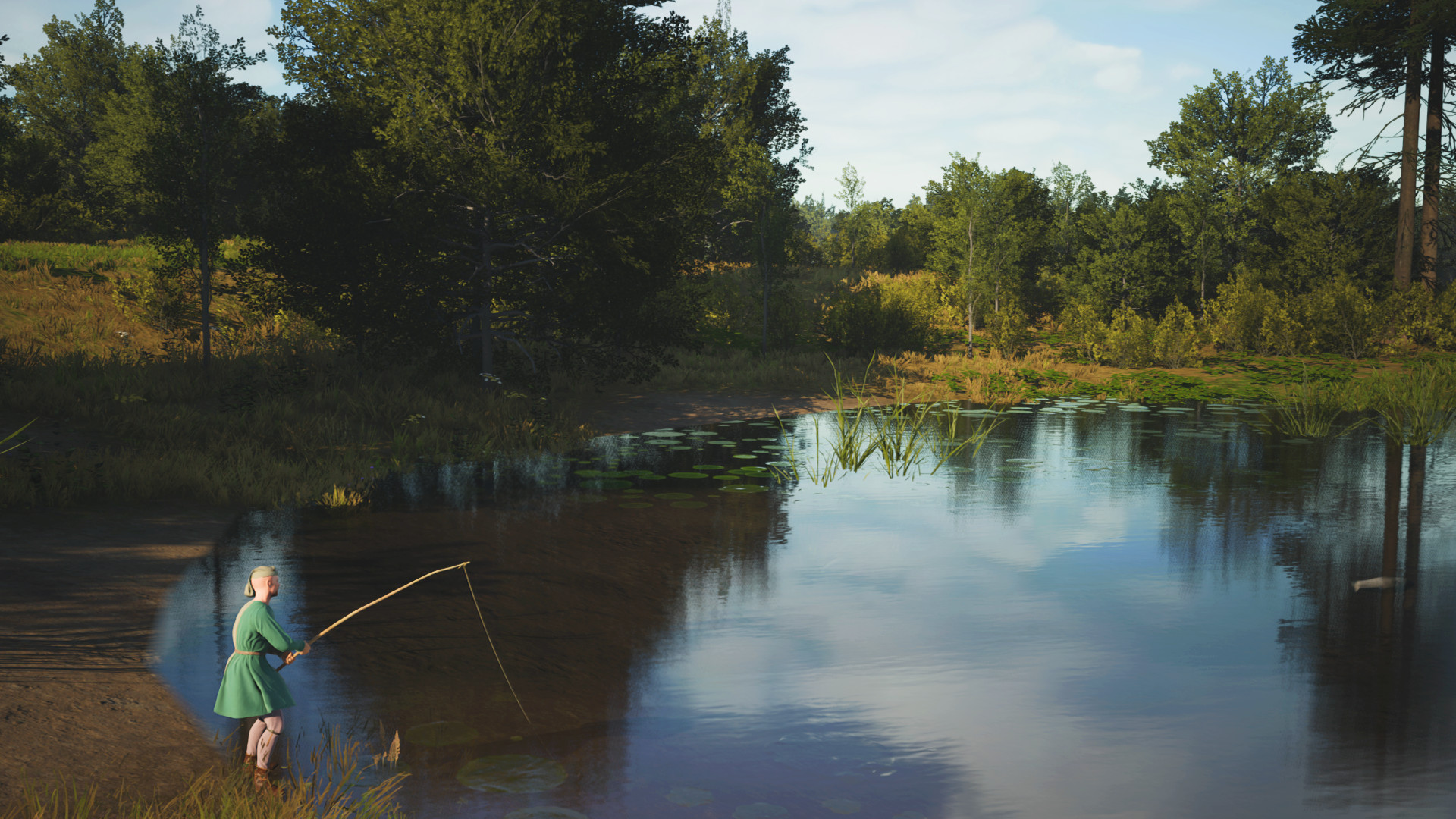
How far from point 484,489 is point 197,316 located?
19.3m

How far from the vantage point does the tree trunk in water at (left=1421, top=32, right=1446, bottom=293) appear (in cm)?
3297

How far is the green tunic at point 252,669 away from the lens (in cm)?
494

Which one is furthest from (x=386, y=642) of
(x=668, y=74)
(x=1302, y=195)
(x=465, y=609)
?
(x=1302, y=195)

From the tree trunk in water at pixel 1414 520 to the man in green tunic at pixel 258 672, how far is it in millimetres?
9429

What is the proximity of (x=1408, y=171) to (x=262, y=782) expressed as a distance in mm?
39611

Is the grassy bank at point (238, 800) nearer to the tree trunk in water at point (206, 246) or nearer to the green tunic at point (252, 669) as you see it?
the green tunic at point (252, 669)

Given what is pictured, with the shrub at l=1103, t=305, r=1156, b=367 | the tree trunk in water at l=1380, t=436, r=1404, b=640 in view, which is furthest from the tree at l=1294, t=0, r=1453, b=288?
the tree trunk in water at l=1380, t=436, r=1404, b=640

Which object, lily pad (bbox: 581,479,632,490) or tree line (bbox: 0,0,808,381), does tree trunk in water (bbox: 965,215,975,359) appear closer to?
tree line (bbox: 0,0,808,381)

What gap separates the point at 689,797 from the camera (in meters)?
5.04

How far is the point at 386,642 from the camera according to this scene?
749cm

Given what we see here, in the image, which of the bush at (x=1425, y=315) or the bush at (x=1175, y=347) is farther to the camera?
the bush at (x=1175, y=347)

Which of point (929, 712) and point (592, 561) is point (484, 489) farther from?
point (929, 712)

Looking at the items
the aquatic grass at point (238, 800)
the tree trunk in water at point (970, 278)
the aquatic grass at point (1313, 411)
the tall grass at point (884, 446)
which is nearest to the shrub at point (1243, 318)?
the tree trunk in water at point (970, 278)

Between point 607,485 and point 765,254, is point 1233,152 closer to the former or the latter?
point 765,254
